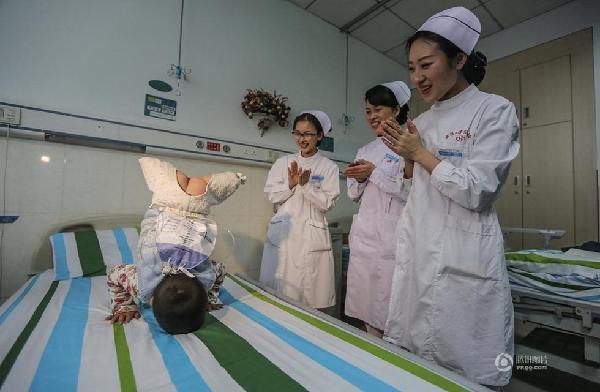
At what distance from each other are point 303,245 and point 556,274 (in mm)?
1431

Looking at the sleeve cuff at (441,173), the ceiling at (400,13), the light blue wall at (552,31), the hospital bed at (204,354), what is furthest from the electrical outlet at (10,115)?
the light blue wall at (552,31)

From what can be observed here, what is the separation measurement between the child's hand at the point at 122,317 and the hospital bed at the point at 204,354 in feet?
0.09

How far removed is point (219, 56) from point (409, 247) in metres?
2.52

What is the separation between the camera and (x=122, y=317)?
1.18 metres

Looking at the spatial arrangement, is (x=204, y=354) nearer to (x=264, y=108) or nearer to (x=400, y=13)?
(x=264, y=108)

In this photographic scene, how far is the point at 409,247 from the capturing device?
3.68ft

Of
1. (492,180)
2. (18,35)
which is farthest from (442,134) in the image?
(18,35)

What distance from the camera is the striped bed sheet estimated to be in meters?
0.77

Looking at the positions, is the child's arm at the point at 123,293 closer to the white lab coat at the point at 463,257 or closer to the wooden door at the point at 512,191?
the white lab coat at the point at 463,257

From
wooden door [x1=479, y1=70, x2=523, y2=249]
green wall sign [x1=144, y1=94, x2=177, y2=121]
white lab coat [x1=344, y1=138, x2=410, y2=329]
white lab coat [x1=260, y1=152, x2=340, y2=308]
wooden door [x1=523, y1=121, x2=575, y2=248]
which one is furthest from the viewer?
wooden door [x1=479, y1=70, x2=523, y2=249]

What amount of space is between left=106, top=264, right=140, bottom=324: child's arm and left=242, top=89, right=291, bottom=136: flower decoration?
1.96m

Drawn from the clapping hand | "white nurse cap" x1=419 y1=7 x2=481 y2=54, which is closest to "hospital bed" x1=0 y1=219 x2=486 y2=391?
the clapping hand

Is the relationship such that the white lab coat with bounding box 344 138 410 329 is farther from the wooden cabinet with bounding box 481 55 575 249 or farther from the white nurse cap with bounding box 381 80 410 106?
the wooden cabinet with bounding box 481 55 575 249

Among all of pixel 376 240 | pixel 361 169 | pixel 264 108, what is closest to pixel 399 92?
pixel 361 169
